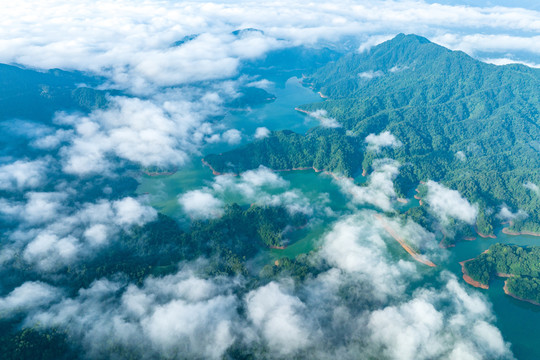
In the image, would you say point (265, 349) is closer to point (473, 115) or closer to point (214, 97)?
point (473, 115)

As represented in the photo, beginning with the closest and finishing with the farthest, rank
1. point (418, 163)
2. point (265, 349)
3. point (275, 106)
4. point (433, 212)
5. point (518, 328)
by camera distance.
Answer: point (265, 349) < point (518, 328) < point (433, 212) < point (418, 163) < point (275, 106)

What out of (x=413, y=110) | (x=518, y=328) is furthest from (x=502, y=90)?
(x=518, y=328)

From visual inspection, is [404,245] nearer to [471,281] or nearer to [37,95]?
[471,281]

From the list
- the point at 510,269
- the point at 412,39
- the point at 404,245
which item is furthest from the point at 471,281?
the point at 412,39

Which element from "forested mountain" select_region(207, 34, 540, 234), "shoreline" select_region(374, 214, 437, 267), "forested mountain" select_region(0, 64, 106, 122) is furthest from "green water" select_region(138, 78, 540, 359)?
"forested mountain" select_region(0, 64, 106, 122)

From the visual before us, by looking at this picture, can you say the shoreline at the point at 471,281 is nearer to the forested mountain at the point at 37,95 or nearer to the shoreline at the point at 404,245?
the shoreline at the point at 404,245

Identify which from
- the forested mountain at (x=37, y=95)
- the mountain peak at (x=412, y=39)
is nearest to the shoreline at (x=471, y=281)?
the forested mountain at (x=37, y=95)
